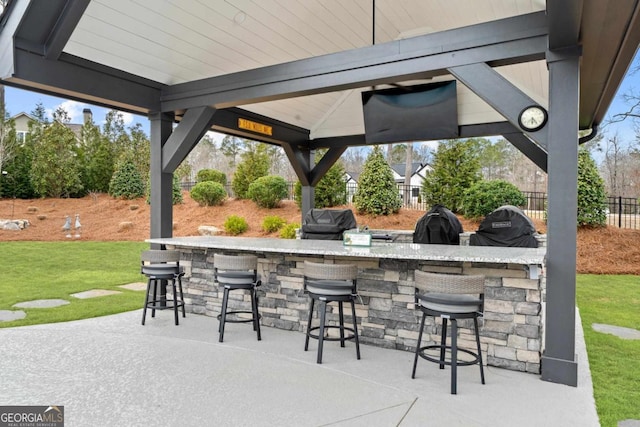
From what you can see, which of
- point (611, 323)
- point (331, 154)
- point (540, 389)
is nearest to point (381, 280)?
point (540, 389)

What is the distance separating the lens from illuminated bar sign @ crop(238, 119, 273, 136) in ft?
21.7

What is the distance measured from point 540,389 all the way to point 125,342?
3.84 meters

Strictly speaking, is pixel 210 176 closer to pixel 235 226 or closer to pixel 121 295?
pixel 235 226

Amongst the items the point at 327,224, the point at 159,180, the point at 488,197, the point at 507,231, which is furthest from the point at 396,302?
the point at 488,197

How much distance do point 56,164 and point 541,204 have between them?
18395 millimetres

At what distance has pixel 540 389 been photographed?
10.5 feet

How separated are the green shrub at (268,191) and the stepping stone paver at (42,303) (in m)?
9.26

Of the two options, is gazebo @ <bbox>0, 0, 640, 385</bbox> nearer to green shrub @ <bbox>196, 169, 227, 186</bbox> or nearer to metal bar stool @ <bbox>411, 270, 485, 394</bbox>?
metal bar stool @ <bbox>411, 270, 485, 394</bbox>

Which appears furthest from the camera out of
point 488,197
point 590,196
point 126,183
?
point 126,183

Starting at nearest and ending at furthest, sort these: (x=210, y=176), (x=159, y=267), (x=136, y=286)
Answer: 1. (x=159, y=267)
2. (x=136, y=286)
3. (x=210, y=176)

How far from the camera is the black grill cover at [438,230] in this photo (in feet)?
22.0

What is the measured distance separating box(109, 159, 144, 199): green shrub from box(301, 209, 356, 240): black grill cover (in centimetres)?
1228

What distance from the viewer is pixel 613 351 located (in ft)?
13.5

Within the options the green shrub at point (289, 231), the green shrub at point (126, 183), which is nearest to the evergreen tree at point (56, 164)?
the green shrub at point (126, 183)
